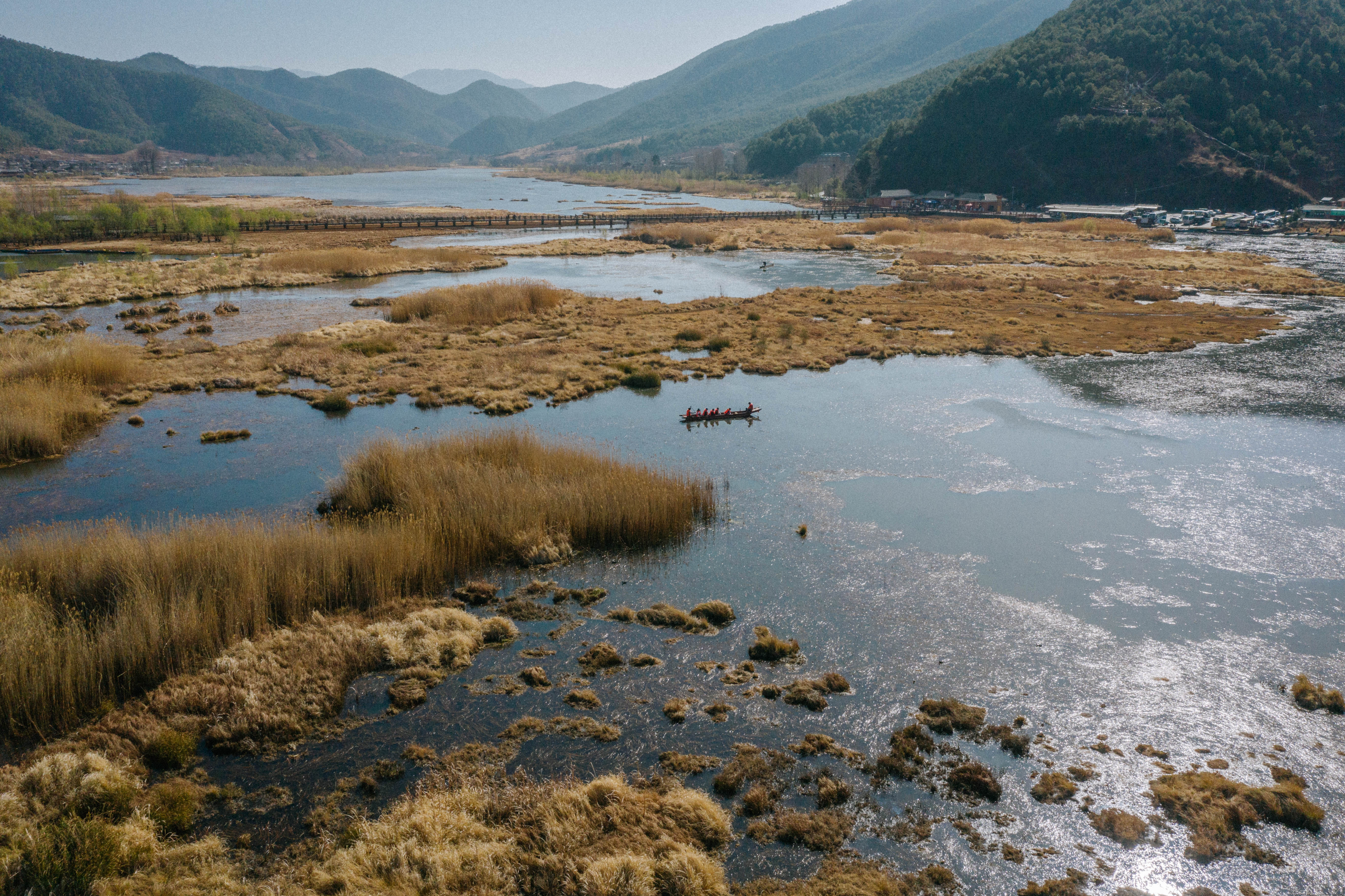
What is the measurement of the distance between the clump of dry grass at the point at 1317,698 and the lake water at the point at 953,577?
0.20 metres

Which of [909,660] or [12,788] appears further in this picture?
[909,660]

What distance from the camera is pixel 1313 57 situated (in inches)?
6378

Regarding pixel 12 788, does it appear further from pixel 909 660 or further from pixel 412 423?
pixel 412 423

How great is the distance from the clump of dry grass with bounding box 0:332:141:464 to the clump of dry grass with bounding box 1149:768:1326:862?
103 feet

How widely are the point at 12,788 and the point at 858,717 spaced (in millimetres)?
12145

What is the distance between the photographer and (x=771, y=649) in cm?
1470

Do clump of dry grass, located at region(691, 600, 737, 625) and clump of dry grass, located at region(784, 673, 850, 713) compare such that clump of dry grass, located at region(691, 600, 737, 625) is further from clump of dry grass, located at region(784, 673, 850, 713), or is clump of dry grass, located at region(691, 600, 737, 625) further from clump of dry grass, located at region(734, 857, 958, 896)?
clump of dry grass, located at region(734, 857, 958, 896)

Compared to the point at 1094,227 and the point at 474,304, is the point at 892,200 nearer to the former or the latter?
the point at 1094,227

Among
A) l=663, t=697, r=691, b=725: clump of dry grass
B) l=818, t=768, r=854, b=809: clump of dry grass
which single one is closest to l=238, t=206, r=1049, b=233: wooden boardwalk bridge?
l=663, t=697, r=691, b=725: clump of dry grass

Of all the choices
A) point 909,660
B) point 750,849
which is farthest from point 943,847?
point 909,660

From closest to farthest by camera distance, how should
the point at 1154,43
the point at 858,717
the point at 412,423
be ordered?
the point at 858,717
the point at 412,423
the point at 1154,43

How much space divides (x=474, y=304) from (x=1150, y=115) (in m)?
169

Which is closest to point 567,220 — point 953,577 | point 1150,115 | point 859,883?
point 953,577

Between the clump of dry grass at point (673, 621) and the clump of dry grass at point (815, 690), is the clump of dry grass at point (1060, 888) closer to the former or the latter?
the clump of dry grass at point (815, 690)
